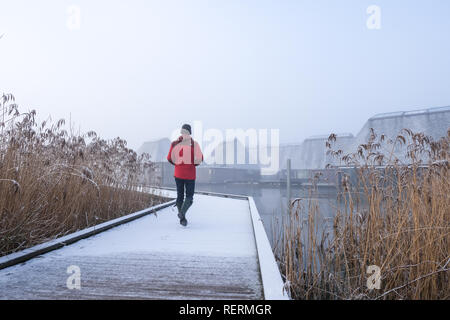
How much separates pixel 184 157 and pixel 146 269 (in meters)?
1.68

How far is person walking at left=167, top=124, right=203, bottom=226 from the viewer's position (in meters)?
3.18

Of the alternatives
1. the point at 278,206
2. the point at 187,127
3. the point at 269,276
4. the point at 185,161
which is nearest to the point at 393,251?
the point at 269,276

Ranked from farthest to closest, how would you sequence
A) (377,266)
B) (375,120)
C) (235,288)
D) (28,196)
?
(375,120)
(28,196)
(377,266)
(235,288)

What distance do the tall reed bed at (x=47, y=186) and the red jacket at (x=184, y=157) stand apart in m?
0.94

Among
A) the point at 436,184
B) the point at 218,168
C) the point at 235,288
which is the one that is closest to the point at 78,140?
the point at 235,288

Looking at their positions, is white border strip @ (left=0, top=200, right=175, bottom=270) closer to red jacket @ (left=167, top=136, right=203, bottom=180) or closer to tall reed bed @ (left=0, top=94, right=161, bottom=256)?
tall reed bed @ (left=0, top=94, right=161, bottom=256)

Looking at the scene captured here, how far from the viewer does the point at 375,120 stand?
25.6 meters

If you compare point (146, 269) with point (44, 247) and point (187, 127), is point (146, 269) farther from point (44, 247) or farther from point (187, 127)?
point (187, 127)

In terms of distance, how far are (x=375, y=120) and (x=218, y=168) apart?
1784 cm

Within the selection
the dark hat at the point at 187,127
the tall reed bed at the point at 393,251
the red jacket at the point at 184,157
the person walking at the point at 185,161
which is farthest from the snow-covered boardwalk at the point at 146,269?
the dark hat at the point at 187,127

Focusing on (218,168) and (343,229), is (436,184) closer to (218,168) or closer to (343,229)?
(343,229)

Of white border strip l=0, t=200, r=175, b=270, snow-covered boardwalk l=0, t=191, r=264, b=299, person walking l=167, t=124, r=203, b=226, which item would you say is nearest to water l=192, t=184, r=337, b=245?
snow-covered boardwalk l=0, t=191, r=264, b=299

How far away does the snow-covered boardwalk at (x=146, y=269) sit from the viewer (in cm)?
130

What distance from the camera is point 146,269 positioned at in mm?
1641
